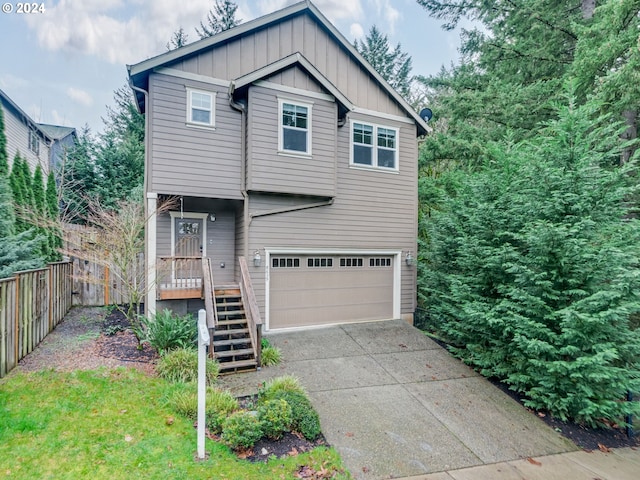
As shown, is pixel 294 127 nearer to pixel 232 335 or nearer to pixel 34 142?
pixel 232 335

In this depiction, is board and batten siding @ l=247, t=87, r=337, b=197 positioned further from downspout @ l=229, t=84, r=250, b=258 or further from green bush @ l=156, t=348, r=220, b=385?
green bush @ l=156, t=348, r=220, b=385

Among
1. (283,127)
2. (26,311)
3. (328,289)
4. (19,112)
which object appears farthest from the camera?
(19,112)

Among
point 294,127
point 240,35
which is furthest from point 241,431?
point 240,35

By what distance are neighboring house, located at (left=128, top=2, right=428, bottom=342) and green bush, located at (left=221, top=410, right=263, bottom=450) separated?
4422 mm

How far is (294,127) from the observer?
28.8 feet

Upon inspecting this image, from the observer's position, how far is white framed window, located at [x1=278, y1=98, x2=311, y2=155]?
28.2 ft

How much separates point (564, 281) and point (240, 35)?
8.98m

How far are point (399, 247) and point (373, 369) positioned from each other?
4.45m

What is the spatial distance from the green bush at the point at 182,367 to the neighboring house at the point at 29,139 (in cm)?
1234

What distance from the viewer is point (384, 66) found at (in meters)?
25.7

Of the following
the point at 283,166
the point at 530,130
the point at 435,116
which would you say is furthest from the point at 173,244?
the point at 530,130

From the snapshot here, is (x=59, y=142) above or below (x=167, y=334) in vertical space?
above

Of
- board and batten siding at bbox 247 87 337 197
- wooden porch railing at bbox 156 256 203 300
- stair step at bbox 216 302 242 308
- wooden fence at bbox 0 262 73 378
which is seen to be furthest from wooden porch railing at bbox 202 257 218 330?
wooden fence at bbox 0 262 73 378

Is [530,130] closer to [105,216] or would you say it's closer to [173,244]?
[173,244]
